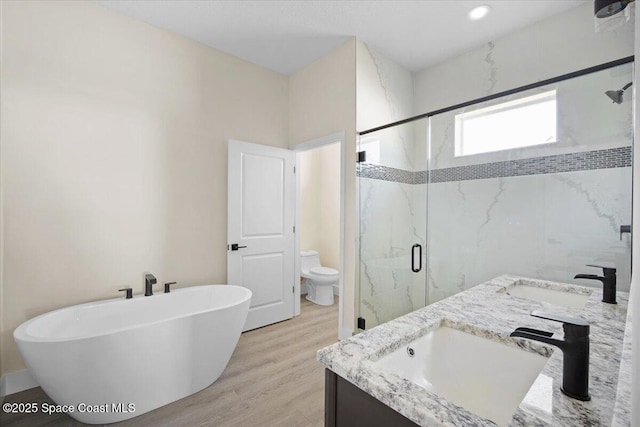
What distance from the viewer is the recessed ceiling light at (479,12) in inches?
91.3

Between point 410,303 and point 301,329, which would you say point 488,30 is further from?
point 301,329

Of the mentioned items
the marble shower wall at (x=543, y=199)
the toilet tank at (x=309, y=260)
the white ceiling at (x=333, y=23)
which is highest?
the white ceiling at (x=333, y=23)

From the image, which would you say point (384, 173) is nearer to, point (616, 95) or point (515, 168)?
point (515, 168)

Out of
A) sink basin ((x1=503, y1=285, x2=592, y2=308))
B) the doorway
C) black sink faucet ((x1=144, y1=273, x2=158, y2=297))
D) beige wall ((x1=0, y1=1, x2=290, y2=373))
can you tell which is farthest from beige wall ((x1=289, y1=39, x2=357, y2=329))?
black sink faucet ((x1=144, y1=273, x2=158, y2=297))

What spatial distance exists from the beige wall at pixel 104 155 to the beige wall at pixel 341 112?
0.45 ft

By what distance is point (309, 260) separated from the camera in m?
4.24

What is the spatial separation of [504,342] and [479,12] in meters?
2.61

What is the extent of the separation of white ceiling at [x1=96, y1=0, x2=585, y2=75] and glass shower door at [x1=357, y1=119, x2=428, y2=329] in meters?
0.88

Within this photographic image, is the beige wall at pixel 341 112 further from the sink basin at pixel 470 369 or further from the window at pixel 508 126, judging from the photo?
the sink basin at pixel 470 369

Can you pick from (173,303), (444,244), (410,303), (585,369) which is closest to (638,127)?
(585,369)

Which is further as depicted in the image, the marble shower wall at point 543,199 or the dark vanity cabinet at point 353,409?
the marble shower wall at point 543,199

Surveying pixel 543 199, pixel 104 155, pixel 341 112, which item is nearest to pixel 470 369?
pixel 543 199

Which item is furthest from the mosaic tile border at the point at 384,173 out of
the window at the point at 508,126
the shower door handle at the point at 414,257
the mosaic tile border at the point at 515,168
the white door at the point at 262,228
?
the white door at the point at 262,228

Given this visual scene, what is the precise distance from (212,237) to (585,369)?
282cm
